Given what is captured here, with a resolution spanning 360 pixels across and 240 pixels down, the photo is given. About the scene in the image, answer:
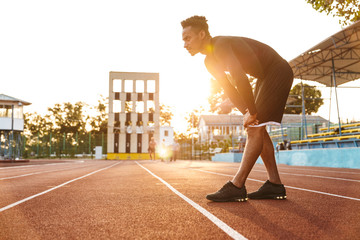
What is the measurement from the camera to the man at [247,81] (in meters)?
3.37

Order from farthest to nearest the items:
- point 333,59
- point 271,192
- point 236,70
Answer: point 333,59 < point 271,192 < point 236,70

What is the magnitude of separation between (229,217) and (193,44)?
1.68 metres

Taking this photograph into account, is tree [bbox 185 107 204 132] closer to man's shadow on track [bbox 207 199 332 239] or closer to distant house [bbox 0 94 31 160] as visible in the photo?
distant house [bbox 0 94 31 160]

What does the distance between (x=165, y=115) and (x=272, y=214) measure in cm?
6445

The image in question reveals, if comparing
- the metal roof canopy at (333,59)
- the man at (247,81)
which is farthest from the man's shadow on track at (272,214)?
the metal roof canopy at (333,59)

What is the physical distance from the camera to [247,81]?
335 cm

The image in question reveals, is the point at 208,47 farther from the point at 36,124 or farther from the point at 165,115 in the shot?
the point at 36,124

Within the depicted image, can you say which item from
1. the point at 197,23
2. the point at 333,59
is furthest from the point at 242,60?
the point at 333,59

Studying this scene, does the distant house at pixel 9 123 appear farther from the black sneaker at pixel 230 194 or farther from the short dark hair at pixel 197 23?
the black sneaker at pixel 230 194

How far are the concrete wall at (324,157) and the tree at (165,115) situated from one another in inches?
1878

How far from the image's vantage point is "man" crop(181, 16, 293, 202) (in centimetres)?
337

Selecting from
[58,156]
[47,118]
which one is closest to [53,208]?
[58,156]

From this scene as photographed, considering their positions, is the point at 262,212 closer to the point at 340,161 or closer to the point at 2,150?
the point at 340,161

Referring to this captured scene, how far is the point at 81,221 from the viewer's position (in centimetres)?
277
